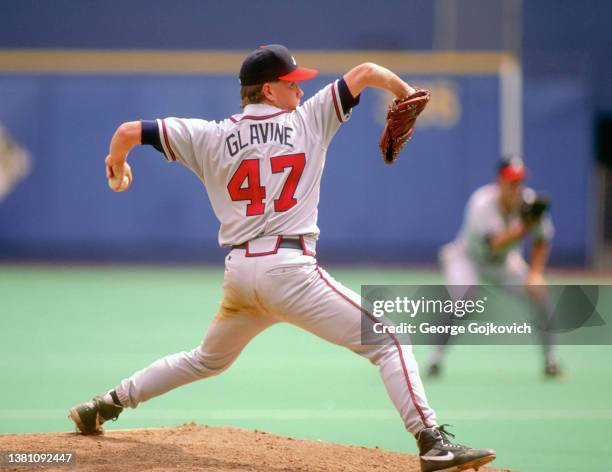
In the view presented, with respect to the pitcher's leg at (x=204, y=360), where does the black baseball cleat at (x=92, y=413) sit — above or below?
below

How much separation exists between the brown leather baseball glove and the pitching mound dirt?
1654 millimetres

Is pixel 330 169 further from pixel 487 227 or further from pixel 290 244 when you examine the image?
pixel 290 244

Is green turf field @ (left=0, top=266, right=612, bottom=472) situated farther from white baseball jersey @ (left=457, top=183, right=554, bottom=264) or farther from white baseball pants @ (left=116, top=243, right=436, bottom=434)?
white baseball pants @ (left=116, top=243, right=436, bottom=434)

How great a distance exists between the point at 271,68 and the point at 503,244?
4575 millimetres

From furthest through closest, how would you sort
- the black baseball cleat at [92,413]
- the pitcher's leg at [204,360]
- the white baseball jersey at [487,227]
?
the white baseball jersey at [487,227] < the black baseball cleat at [92,413] < the pitcher's leg at [204,360]

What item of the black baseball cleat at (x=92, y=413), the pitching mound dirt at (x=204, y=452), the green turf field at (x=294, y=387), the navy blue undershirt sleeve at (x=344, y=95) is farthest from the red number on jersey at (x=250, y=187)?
the green turf field at (x=294, y=387)

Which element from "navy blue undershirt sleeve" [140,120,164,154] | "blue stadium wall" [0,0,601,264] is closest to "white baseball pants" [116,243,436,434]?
"navy blue undershirt sleeve" [140,120,164,154]

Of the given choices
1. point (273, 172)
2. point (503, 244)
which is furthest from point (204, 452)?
point (503, 244)

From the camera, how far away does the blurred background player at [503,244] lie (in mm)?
9070

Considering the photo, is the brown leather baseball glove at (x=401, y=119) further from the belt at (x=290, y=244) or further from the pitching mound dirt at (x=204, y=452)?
the pitching mound dirt at (x=204, y=452)

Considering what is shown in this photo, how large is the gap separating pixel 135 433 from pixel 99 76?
570 inches

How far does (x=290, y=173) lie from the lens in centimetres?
498

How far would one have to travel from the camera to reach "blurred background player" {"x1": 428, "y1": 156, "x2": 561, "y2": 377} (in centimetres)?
907

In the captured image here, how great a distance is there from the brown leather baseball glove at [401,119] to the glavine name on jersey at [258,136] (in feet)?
1.74
